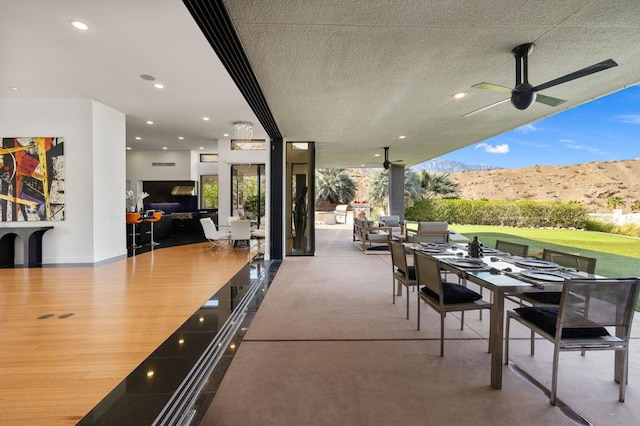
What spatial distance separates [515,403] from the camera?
5.86 ft

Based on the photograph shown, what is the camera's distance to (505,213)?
15.0 meters

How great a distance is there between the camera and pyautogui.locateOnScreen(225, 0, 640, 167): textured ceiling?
213 cm

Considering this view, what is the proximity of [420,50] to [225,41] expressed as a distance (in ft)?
5.85

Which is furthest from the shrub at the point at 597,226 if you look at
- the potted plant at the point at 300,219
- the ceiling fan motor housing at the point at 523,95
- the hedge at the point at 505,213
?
the ceiling fan motor housing at the point at 523,95

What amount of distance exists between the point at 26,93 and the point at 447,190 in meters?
19.9

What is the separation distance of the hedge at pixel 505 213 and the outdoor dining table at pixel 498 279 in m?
14.0

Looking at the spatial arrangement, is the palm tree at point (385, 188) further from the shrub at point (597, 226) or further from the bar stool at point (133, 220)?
the bar stool at point (133, 220)

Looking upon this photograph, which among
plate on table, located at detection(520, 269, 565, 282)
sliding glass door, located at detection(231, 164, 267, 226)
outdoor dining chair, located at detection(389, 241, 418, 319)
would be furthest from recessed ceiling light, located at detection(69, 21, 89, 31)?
sliding glass door, located at detection(231, 164, 267, 226)

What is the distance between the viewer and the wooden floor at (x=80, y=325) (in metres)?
1.88

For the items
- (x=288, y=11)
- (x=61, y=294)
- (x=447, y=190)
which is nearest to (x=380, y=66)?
(x=288, y=11)

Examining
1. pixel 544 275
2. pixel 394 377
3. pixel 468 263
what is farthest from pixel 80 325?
pixel 544 275

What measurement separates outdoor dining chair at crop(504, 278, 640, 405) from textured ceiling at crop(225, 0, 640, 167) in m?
1.97

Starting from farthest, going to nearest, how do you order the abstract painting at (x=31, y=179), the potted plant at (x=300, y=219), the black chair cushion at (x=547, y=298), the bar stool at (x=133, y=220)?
the bar stool at (x=133, y=220) → the potted plant at (x=300, y=219) → the abstract painting at (x=31, y=179) → the black chair cushion at (x=547, y=298)

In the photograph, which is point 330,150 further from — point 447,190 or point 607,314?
point 447,190
